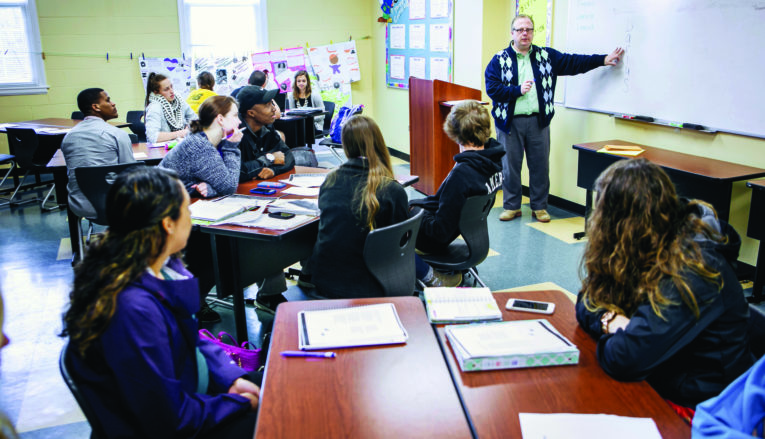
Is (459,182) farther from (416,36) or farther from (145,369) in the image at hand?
(416,36)

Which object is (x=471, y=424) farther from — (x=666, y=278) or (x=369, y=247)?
(x=369, y=247)

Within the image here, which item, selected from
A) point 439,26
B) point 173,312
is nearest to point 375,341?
point 173,312

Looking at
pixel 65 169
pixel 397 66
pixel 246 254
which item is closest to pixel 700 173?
pixel 246 254

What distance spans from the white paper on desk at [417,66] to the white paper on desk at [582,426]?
641cm

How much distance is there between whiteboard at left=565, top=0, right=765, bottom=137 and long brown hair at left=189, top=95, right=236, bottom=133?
119 inches

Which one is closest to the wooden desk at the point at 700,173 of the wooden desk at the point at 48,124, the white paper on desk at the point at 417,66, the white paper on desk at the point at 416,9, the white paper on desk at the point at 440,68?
the white paper on desk at the point at 440,68

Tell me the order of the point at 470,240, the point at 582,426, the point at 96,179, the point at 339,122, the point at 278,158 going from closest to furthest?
the point at 582,426
the point at 470,240
the point at 96,179
the point at 278,158
the point at 339,122

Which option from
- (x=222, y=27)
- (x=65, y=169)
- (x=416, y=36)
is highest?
(x=222, y=27)

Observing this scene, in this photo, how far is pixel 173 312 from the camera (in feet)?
5.04

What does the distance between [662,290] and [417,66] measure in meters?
6.36

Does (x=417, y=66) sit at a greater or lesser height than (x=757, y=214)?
greater

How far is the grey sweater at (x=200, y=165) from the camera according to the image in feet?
10.3

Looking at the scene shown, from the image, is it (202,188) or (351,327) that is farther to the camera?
(202,188)

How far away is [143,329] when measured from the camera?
1.41 meters
